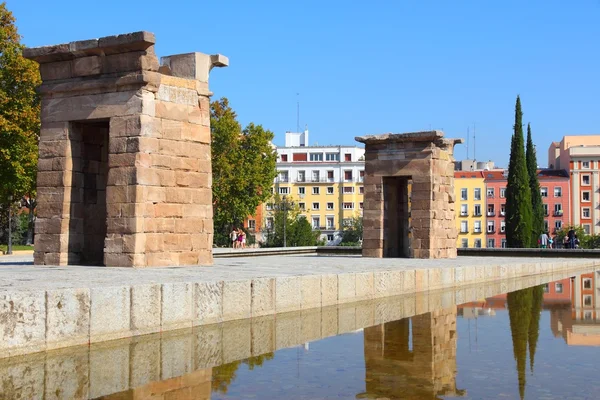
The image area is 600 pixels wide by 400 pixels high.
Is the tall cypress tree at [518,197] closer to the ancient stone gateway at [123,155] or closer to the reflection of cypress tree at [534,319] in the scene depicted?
the reflection of cypress tree at [534,319]

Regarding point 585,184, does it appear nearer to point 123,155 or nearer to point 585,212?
point 585,212

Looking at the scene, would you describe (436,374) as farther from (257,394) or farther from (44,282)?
(44,282)

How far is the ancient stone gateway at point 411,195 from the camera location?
25812 mm

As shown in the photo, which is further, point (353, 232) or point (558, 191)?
point (558, 191)

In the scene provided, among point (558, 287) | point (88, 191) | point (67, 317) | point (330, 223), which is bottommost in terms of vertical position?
point (558, 287)

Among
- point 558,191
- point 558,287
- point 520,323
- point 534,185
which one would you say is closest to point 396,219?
point 558,287

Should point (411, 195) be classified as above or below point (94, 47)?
below

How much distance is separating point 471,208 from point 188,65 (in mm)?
89235

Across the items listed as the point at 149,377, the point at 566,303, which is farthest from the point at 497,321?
the point at 149,377

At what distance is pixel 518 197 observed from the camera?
190ft

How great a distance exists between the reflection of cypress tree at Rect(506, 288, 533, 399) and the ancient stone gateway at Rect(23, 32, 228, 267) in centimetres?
639

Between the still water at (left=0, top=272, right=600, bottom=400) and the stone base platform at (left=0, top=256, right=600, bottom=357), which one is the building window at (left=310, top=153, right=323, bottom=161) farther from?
the still water at (left=0, top=272, right=600, bottom=400)

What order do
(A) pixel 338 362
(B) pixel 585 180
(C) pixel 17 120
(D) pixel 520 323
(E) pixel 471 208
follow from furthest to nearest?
(E) pixel 471 208 < (B) pixel 585 180 < (C) pixel 17 120 < (D) pixel 520 323 < (A) pixel 338 362

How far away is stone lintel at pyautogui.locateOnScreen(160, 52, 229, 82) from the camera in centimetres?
1703
